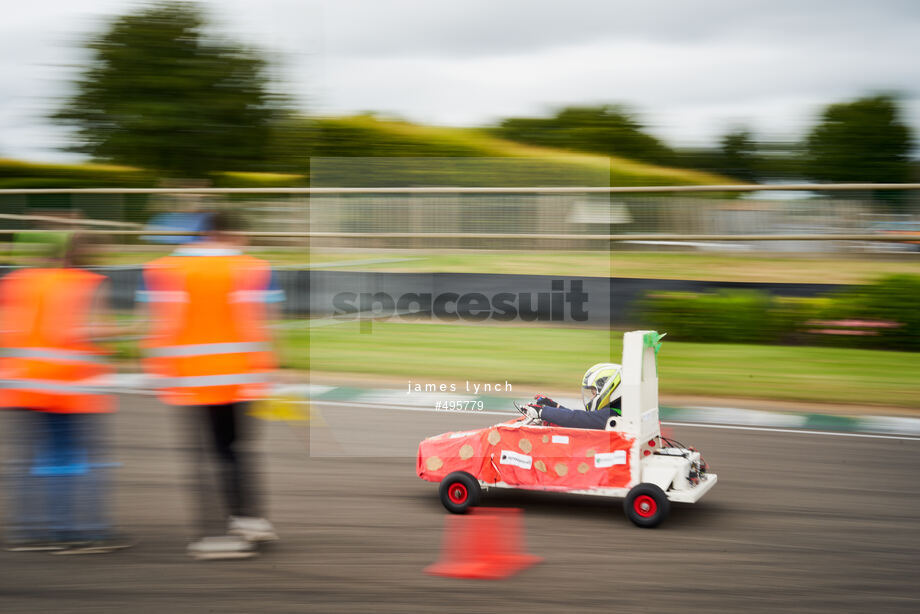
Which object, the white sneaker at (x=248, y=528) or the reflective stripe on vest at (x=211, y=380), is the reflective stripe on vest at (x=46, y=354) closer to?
the reflective stripe on vest at (x=211, y=380)

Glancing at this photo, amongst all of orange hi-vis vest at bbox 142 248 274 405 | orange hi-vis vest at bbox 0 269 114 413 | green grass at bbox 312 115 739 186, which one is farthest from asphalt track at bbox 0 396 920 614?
green grass at bbox 312 115 739 186

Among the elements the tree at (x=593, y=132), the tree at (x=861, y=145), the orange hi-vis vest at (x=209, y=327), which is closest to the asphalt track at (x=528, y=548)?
the orange hi-vis vest at (x=209, y=327)

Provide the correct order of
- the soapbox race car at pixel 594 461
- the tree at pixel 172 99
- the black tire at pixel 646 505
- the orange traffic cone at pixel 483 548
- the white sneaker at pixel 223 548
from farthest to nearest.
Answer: the tree at pixel 172 99
the soapbox race car at pixel 594 461
the black tire at pixel 646 505
the white sneaker at pixel 223 548
the orange traffic cone at pixel 483 548

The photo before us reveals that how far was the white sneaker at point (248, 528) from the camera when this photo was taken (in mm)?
5273

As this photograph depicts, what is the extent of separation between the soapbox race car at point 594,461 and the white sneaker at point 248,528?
1.45 m

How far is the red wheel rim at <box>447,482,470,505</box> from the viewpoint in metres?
6.36

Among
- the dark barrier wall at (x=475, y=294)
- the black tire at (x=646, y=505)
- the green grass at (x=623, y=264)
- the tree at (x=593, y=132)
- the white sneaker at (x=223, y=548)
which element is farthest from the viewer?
the tree at (x=593, y=132)

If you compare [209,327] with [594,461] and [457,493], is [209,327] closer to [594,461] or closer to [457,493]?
[457,493]

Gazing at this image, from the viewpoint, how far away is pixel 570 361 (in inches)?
532

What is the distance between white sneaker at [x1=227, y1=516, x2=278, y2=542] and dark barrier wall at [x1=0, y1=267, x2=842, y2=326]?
382 inches

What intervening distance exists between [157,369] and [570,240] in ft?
39.6

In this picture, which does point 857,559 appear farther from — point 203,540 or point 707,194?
point 707,194

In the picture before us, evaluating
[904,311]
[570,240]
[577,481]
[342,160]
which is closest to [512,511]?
[577,481]

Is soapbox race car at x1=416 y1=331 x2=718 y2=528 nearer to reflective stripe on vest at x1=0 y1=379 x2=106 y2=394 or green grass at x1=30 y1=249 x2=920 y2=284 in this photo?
reflective stripe on vest at x1=0 y1=379 x2=106 y2=394
